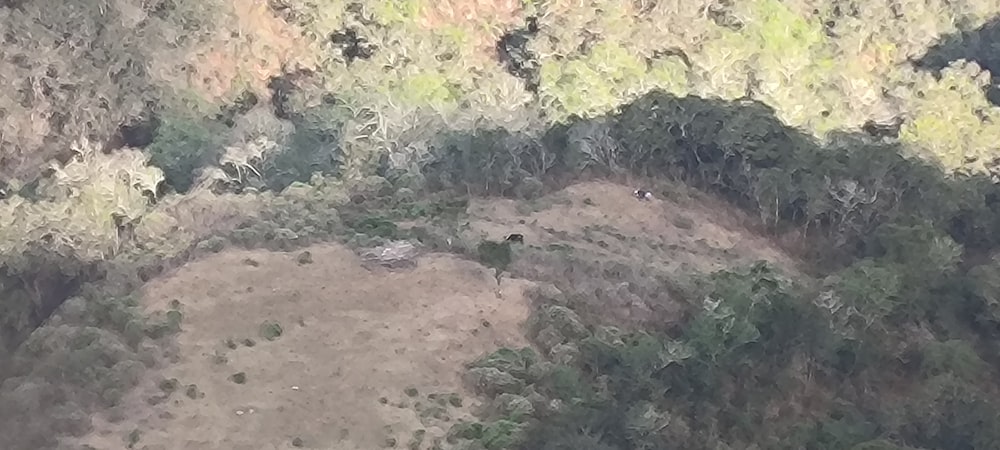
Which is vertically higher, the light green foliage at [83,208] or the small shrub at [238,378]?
the light green foliage at [83,208]

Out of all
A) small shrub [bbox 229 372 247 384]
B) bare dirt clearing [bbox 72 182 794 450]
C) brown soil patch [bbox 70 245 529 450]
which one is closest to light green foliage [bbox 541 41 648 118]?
bare dirt clearing [bbox 72 182 794 450]

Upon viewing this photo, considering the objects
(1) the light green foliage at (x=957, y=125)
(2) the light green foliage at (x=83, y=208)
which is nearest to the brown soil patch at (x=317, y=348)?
(2) the light green foliage at (x=83, y=208)

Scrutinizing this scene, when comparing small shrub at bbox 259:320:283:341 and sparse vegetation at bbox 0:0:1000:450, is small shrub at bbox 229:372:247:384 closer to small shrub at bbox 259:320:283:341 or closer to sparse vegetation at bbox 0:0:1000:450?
sparse vegetation at bbox 0:0:1000:450

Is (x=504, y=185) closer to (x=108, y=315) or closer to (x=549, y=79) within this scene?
(x=549, y=79)

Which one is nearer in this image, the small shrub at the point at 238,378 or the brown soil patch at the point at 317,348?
the brown soil patch at the point at 317,348

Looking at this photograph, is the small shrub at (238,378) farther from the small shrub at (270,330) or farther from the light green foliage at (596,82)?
the light green foliage at (596,82)

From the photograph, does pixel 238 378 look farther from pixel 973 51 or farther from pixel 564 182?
pixel 973 51

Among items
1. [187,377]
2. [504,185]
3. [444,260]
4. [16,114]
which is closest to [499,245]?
[444,260]
